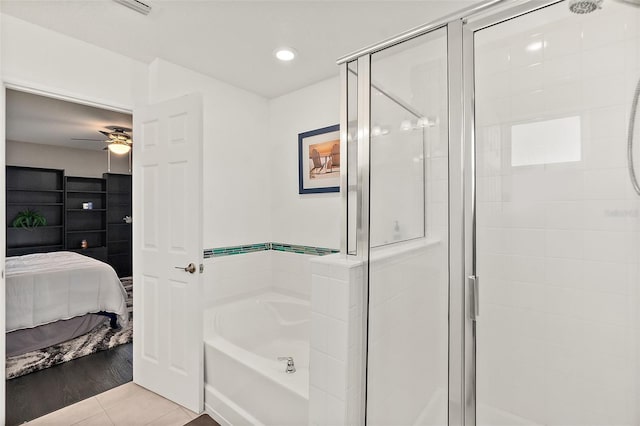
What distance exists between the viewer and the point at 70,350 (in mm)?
2861

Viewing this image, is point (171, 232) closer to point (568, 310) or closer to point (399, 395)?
point (399, 395)

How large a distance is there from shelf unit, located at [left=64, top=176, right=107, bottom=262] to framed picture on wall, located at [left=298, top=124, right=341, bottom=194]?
495cm

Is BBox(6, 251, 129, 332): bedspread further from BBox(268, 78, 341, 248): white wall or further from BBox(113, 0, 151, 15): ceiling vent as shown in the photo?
BBox(113, 0, 151, 15): ceiling vent

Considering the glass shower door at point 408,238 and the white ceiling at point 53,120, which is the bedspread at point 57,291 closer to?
the white ceiling at point 53,120

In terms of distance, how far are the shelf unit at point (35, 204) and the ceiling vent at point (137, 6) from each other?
507 cm

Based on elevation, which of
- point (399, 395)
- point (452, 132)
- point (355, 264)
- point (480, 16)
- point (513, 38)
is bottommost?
point (399, 395)

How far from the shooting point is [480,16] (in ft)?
3.71

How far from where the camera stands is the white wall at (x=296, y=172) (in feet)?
8.89

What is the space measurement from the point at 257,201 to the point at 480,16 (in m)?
2.33

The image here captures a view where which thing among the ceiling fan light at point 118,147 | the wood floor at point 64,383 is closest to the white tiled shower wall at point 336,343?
the wood floor at point 64,383

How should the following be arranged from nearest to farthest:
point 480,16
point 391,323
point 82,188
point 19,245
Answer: point 480,16 < point 391,323 < point 19,245 < point 82,188

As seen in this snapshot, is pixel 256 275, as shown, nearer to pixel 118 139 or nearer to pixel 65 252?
pixel 118 139

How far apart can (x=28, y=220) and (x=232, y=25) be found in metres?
5.47

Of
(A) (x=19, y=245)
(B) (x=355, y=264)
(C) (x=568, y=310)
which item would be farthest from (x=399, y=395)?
(A) (x=19, y=245)
